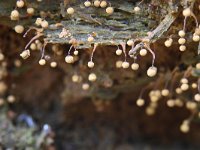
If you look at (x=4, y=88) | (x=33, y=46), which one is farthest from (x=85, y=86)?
(x=4, y=88)

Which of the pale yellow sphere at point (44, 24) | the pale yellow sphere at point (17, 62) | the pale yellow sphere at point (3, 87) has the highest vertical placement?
the pale yellow sphere at point (44, 24)

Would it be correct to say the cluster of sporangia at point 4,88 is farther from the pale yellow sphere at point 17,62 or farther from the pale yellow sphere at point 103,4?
the pale yellow sphere at point 103,4

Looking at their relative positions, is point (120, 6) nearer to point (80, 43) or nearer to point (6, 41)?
point (80, 43)

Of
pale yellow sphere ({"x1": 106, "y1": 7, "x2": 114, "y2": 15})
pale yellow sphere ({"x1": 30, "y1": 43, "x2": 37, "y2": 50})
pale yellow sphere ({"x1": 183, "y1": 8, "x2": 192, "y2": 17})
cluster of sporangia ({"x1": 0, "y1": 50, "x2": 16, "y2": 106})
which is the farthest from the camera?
cluster of sporangia ({"x1": 0, "y1": 50, "x2": 16, "y2": 106})

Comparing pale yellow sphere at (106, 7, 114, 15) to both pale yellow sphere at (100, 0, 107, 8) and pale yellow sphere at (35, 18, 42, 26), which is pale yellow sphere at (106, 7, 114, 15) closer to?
pale yellow sphere at (100, 0, 107, 8)

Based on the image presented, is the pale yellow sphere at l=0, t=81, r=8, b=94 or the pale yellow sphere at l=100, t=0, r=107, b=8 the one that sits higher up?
the pale yellow sphere at l=100, t=0, r=107, b=8

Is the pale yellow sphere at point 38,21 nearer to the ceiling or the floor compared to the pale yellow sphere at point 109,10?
nearer to the floor

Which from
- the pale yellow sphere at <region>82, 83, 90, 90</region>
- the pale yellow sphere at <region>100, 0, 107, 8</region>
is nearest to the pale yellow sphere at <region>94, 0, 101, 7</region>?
the pale yellow sphere at <region>100, 0, 107, 8</region>

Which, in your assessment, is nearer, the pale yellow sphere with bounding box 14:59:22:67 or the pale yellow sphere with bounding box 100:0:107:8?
the pale yellow sphere with bounding box 100:0:107:8

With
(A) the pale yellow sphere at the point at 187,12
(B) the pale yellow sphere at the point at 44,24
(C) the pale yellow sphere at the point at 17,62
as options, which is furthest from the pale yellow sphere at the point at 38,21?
(A) the pale yellow sphere at the point at 187,12

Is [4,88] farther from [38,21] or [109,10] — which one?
[109,10]

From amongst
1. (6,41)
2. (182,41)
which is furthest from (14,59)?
(182,41)
